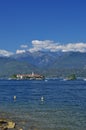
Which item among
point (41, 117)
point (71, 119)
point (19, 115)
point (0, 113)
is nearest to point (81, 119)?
point (71, 119)

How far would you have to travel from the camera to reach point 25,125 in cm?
5259

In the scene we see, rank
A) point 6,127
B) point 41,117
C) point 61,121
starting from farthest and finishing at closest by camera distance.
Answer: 1. point 41,117
2. point 61,121
3. point 6,127

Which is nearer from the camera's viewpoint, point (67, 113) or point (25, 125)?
point (25, 125)

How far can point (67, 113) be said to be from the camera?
214 ft

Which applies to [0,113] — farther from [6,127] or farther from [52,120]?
[6,127]

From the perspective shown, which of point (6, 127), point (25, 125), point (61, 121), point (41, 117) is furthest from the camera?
point (41, 117)

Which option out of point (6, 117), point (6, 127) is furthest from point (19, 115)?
point (6, 127)

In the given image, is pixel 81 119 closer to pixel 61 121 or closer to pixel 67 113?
pixel 61 121

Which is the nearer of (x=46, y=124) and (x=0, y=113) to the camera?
(x=46, y=124)

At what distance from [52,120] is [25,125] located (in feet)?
18.8

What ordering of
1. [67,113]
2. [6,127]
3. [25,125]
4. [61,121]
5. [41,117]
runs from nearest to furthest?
[6,127] → [25,125] → [61,121] → [41,117] → [67,113]

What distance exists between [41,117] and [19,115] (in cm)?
446

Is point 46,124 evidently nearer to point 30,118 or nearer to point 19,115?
point 30,118

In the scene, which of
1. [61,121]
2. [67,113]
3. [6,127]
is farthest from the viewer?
[67,113]
